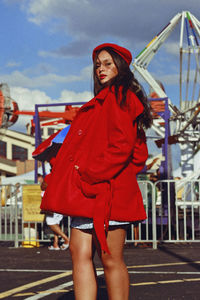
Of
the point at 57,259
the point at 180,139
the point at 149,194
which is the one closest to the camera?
the point at 57,259

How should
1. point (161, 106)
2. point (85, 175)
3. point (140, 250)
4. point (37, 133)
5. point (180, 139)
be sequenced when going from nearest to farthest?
point (85, 175)
point (140, 250)
point (37, 133)
point (161, 106)
point (180, 139)

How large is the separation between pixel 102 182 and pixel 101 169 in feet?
0.29

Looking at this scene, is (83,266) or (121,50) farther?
(121,50)

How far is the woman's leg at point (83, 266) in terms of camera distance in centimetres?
338

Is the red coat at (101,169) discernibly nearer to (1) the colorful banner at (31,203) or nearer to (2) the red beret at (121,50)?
(2) the red beret at (121,50)

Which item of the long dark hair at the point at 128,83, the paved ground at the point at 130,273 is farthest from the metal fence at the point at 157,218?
the long dark hair at the point at 128,83

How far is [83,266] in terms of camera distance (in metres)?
3.40

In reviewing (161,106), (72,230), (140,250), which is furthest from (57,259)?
(161,106)

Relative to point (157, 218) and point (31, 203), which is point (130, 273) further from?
point (31, 203)

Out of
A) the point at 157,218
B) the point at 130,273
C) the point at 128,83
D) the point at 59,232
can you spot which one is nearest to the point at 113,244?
the point at 128,83

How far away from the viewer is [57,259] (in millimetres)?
9188

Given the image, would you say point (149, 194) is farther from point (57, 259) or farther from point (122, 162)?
point (122, 162)

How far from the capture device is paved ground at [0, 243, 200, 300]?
5727mm

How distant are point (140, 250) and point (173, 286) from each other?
449cm
